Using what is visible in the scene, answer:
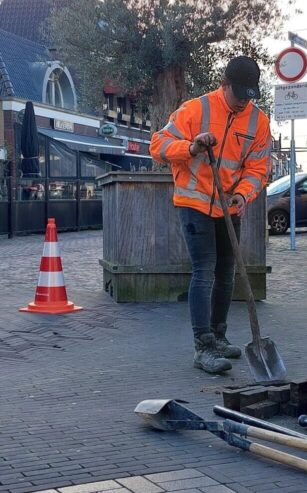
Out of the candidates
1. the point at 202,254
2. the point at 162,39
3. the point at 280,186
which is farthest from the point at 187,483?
the point at 280,186

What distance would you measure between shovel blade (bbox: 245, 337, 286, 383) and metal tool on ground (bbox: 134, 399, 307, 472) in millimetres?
816

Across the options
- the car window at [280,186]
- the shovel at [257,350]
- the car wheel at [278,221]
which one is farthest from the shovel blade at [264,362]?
the car window at [280,186]

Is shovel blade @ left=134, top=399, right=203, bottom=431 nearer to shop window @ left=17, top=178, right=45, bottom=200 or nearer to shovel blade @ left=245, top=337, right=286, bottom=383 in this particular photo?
shovel blade @ left=245, top=337, right=286, bottom=383

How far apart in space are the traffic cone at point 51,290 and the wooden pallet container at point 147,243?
0.54 m

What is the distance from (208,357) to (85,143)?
32.0 meters

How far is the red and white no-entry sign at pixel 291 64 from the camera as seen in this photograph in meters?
13.6

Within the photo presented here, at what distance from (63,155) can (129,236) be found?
19122 millimetres

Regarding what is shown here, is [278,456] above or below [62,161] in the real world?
below

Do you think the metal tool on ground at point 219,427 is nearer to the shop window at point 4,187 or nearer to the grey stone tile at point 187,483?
the grey stone tile at point 187,483

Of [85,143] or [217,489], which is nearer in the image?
[217,489]

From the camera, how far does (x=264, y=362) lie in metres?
4.77

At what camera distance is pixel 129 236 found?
8086 mm

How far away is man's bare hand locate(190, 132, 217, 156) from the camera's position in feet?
16.1

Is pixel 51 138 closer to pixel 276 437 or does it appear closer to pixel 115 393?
pixel 115 393
